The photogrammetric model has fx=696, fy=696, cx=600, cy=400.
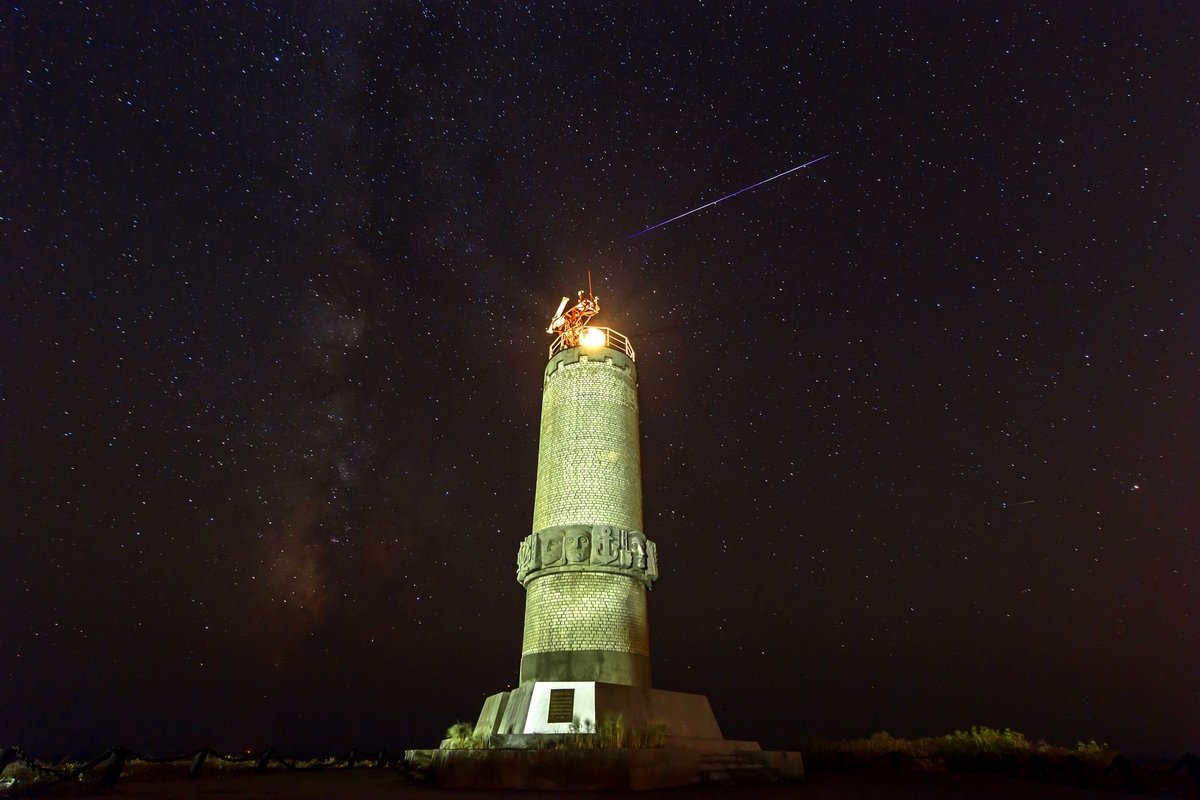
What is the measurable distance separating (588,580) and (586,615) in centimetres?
76

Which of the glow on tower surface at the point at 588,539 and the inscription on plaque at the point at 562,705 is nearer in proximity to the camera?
the inscription on plaque at the point at 562,705

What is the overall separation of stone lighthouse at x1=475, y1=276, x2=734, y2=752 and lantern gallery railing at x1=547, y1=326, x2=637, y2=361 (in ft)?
1.07

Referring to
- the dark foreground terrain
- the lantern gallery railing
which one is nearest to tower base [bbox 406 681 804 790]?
the dark foreground terrain

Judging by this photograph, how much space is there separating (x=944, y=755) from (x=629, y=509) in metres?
10.4

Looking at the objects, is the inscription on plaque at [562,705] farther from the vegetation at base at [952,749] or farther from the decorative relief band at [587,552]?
the vegetation at base at [952,749]

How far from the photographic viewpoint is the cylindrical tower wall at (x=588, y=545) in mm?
15305

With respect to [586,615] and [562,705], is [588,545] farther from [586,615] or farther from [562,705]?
[562,705]

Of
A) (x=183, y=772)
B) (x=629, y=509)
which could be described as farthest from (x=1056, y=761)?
(x=183, y=772)

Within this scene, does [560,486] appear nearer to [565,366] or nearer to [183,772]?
[565,366]

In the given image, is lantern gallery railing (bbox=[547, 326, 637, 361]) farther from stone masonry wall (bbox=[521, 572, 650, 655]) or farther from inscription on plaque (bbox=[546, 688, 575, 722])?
inscription on plaque (bbox=[546, 688, 575, 722])

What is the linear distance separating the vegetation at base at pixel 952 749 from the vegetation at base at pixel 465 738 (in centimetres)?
1030

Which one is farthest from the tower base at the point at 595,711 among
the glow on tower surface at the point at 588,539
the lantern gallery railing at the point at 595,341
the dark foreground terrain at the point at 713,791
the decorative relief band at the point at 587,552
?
the lantern gallery railing at the point at 595,341

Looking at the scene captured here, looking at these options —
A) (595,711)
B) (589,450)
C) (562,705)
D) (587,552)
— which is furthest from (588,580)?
(589,450)

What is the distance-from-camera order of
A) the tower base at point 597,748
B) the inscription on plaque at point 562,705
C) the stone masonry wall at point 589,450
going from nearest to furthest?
the tower base at point 597,748
the inscription on plaque at point 562,705
the stone masonry wall at point 589,450
